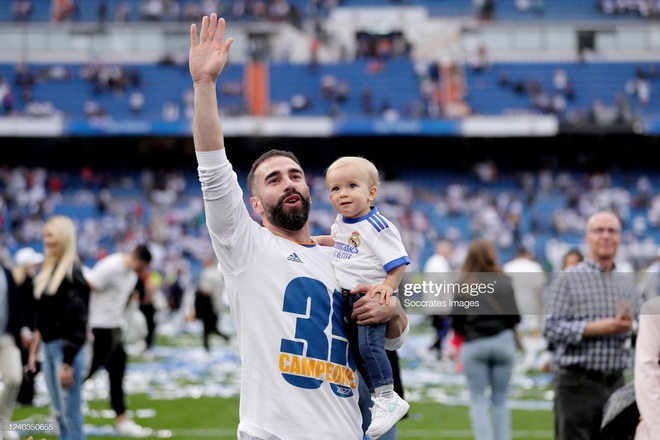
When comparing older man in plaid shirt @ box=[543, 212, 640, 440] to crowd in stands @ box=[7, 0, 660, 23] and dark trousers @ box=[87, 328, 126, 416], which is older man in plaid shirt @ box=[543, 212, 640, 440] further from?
crowd in stands @ box=[7, 0, 660, 23]

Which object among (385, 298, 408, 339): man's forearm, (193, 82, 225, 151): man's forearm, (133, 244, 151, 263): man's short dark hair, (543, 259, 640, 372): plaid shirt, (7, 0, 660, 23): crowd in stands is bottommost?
(385, 298, 408, 339): man's forearm

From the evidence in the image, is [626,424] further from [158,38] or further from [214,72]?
[158,38]

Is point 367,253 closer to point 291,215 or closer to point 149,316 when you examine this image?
point 291,215

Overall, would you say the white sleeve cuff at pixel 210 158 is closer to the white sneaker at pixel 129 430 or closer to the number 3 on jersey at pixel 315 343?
the number 3 on jersey at pixel 315 343

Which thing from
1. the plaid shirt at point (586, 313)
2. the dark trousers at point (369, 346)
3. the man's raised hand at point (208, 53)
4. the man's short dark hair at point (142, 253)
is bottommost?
the dark trousers at point (369, 346)

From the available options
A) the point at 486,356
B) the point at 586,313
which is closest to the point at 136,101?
the point at 486,356

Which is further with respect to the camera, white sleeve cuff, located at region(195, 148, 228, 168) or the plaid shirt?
the plaid shirt

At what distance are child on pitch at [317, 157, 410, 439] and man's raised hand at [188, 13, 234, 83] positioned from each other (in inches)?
33.2

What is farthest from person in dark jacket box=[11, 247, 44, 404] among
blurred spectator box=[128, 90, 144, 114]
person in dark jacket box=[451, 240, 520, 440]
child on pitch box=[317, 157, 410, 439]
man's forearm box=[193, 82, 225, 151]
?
blurred spectator box=[128, 90, 144, 114]

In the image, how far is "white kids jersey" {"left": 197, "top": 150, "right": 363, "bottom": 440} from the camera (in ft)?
12.5

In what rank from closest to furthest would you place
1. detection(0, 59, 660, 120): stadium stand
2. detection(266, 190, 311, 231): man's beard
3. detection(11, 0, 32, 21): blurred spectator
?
1. detection(266, 190, 311, 231): man's beard
2. detection(0, 59, 660, 120): stadium stand
3. detection(11, 0, 32, 21): blurred spectator

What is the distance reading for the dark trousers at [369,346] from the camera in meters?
4.02

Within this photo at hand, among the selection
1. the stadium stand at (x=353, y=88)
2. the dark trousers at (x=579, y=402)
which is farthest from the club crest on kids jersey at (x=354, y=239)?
the stadium stand at (x=353, y=88)

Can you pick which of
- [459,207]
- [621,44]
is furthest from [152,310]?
[621,44]
